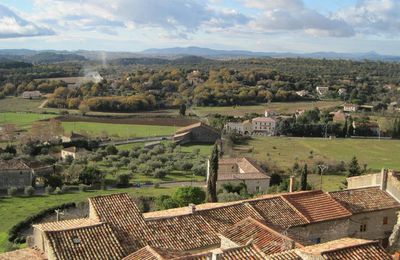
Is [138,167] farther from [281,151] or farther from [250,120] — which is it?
[250,120]

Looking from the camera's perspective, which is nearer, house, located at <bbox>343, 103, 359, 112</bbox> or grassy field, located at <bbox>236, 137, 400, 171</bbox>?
grassy field, located at <bbox>236, 137, 400, 171</bbox>

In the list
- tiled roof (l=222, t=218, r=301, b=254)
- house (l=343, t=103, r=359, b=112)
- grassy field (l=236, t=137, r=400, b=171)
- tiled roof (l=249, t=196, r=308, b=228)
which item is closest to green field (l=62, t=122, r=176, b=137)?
grassy field (l=236, t=137, r=400, b=171)

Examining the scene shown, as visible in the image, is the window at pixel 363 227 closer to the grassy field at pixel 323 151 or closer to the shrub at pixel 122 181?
the shrub at pixel 122 181

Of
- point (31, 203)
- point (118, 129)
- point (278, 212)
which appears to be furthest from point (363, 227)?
point (118, 129)

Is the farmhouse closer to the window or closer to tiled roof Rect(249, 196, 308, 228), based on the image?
tiled roof Rect(249, 196, 308, 228)

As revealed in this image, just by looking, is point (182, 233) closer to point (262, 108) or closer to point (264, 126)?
point (264, 126)

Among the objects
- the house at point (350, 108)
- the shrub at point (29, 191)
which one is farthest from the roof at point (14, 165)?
the house at point (350, 108)
